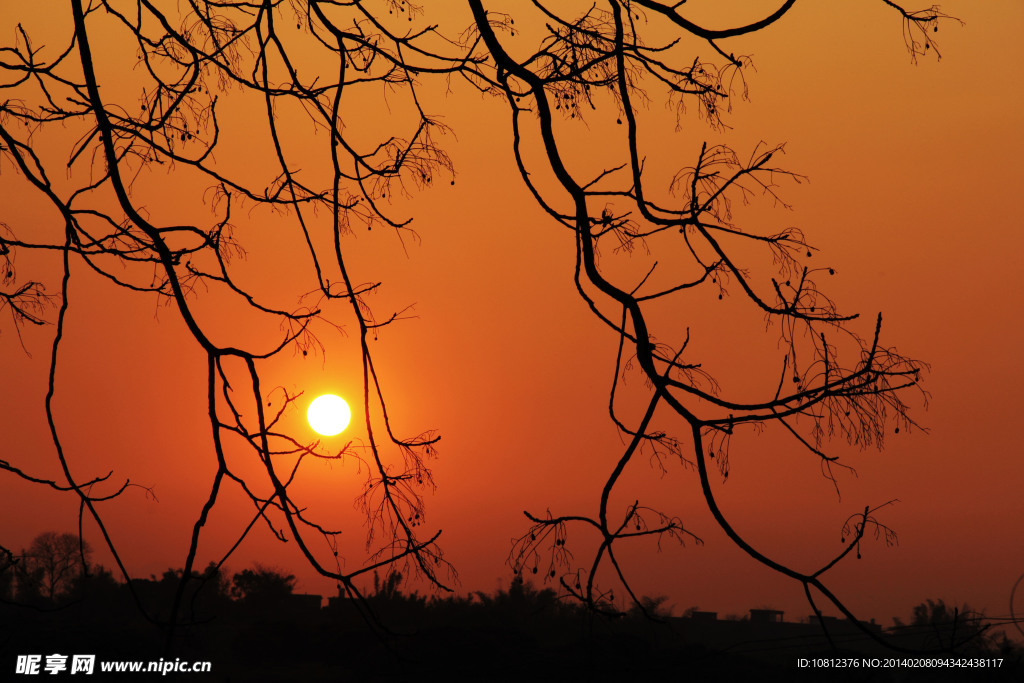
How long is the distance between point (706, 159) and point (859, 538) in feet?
3.68

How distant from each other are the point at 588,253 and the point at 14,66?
8.25ft

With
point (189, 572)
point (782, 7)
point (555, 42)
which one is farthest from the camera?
point (555, 42)

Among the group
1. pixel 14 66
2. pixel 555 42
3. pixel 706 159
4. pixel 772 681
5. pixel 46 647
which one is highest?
pixel 14 66

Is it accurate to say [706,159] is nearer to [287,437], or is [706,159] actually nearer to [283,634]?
[287,437]

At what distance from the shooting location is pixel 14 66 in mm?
3336

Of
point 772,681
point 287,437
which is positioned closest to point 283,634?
point 772,681

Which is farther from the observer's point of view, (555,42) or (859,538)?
(555,42)

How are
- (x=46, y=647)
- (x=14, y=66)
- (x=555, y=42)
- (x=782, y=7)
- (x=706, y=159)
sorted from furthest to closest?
1. (x=46, y=647)
2. (x=14, y=66)
3. (x=555, y=42)
4. (x=706, y=159)
5. (x=782, y=7)

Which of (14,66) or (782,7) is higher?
(14,66)

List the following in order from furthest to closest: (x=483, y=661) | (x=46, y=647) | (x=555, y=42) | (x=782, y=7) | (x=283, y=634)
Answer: (x=283, y=634)
(x=483, y=661)
(x=46, y=647)
(x=555, y=42)
(x=782, y=7)

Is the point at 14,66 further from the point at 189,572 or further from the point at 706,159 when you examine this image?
the point at 706,159

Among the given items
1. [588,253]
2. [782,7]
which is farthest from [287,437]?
[782,7]

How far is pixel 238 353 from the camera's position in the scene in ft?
8.45

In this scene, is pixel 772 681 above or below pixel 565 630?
below
